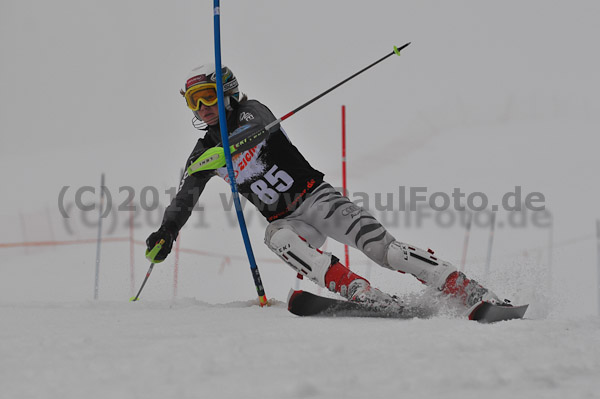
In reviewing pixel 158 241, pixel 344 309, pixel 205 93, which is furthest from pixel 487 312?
pixel 205 93

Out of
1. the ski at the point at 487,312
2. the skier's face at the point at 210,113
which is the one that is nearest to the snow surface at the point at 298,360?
the ski at the point at 487,312

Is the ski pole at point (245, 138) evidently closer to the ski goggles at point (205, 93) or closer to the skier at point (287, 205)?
the skier at point (287, 205)

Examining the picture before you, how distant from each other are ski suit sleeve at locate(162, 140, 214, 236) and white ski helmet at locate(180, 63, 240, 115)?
0.30 metres

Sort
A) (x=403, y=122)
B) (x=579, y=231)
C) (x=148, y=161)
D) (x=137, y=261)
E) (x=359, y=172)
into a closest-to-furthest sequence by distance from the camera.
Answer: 1. (x=137, y=261)
2. (x=579, y=231)
3. (x=359, y=172)
4. (x=148, y=161)
5. (x=403, y=122)

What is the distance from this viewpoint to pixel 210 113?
3.02 meters

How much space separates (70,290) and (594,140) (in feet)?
49.6

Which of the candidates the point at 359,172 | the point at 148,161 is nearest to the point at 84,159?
the point at 148,161

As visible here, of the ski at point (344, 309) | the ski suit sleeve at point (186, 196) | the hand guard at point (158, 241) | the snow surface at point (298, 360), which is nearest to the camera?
the snow surface at point (298, 360)

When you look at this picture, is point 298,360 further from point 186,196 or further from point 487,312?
point 186,196

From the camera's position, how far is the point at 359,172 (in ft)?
54.5

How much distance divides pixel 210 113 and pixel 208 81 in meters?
0.16

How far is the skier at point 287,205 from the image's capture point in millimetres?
2658

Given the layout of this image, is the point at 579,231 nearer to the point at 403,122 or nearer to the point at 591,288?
the point at 591,288

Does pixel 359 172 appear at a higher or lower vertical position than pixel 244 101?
higher
